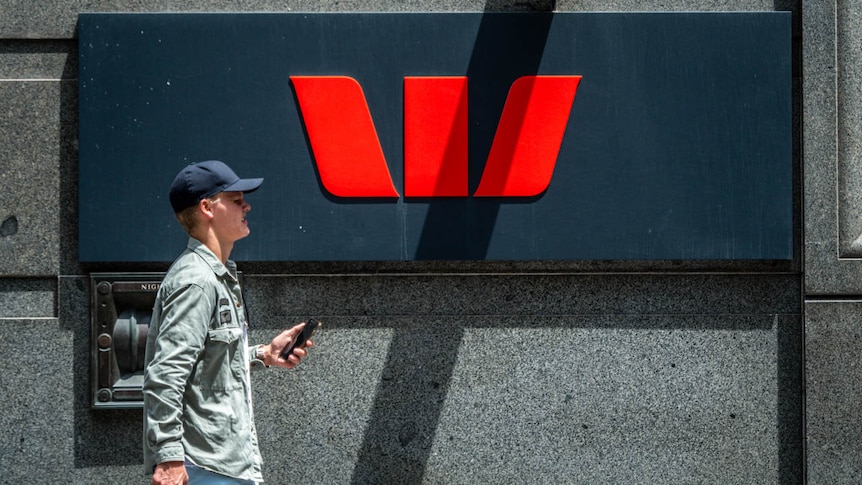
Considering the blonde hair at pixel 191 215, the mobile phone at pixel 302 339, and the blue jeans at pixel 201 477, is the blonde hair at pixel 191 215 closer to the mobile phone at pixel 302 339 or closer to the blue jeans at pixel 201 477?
the mobile phone at pixel 302 339

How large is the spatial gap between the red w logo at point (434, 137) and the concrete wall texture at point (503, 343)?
461 millimetres

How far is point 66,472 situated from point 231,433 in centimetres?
232

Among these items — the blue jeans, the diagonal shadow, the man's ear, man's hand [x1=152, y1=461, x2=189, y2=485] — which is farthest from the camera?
the diagonal shadow

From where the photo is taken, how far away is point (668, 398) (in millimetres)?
5172

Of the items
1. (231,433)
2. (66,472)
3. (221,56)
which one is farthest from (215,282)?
(66,472)

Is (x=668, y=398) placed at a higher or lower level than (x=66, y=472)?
higher

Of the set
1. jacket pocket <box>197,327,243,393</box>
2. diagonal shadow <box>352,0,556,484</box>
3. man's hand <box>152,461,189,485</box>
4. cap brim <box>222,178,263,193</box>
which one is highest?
cap brim <box>222,178,263,193</box>

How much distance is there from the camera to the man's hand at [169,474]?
306 cm

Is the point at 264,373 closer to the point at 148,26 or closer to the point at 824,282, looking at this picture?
the point at 148,26

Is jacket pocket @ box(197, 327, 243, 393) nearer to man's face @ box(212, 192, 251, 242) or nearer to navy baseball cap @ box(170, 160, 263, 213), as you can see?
man's face @ box(212, 192, 251, 242)

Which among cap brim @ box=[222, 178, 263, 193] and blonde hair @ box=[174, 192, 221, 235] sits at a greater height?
cap brim @ box=[222, 178, 263, 193]

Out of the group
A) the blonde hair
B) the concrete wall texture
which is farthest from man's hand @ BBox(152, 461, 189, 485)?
the concrete wall texture

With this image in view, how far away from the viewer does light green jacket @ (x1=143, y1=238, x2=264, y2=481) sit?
122 inches

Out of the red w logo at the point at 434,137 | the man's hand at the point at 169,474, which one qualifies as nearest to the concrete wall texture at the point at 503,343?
the red w logo at the point at 434,137
